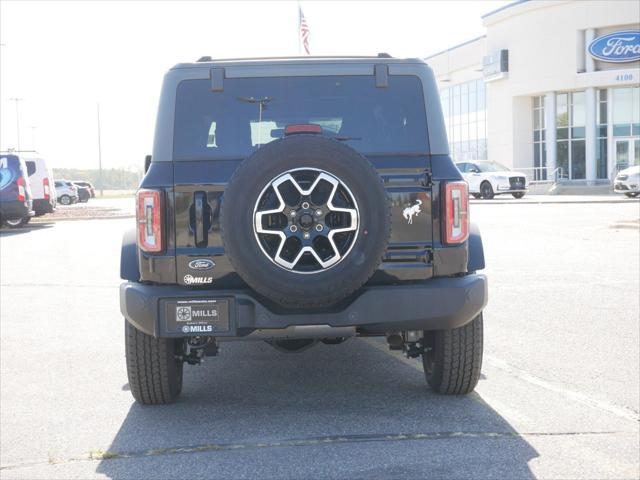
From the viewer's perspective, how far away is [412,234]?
484 centimetres

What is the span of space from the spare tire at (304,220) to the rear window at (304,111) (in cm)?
62

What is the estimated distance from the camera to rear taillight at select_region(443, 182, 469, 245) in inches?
191

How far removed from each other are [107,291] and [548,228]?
Answer: 11.9 metres

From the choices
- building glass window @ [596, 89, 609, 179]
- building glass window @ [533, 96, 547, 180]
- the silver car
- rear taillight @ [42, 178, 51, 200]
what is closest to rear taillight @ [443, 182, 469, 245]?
rear taillight @ [42, 178, 51, 200]

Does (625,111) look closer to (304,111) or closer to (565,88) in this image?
(565,88)

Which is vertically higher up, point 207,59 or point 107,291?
point 207,59

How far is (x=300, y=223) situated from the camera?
4379mm

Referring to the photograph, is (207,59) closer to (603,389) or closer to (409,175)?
(409,175)

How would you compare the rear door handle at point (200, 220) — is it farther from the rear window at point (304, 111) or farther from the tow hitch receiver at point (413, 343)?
the tow hitch receiver at point (413, 343)

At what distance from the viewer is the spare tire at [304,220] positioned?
14.4 ft

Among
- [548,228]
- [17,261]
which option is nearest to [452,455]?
[17,261]

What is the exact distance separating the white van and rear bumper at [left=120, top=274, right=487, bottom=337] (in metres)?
24.4

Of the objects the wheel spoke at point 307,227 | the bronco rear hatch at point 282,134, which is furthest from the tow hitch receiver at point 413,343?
the wheel spoke at point 307,227

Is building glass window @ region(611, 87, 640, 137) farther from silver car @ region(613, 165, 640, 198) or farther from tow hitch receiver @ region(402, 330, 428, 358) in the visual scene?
tow hitch receiver @ region(402, 330, 428, 358)
